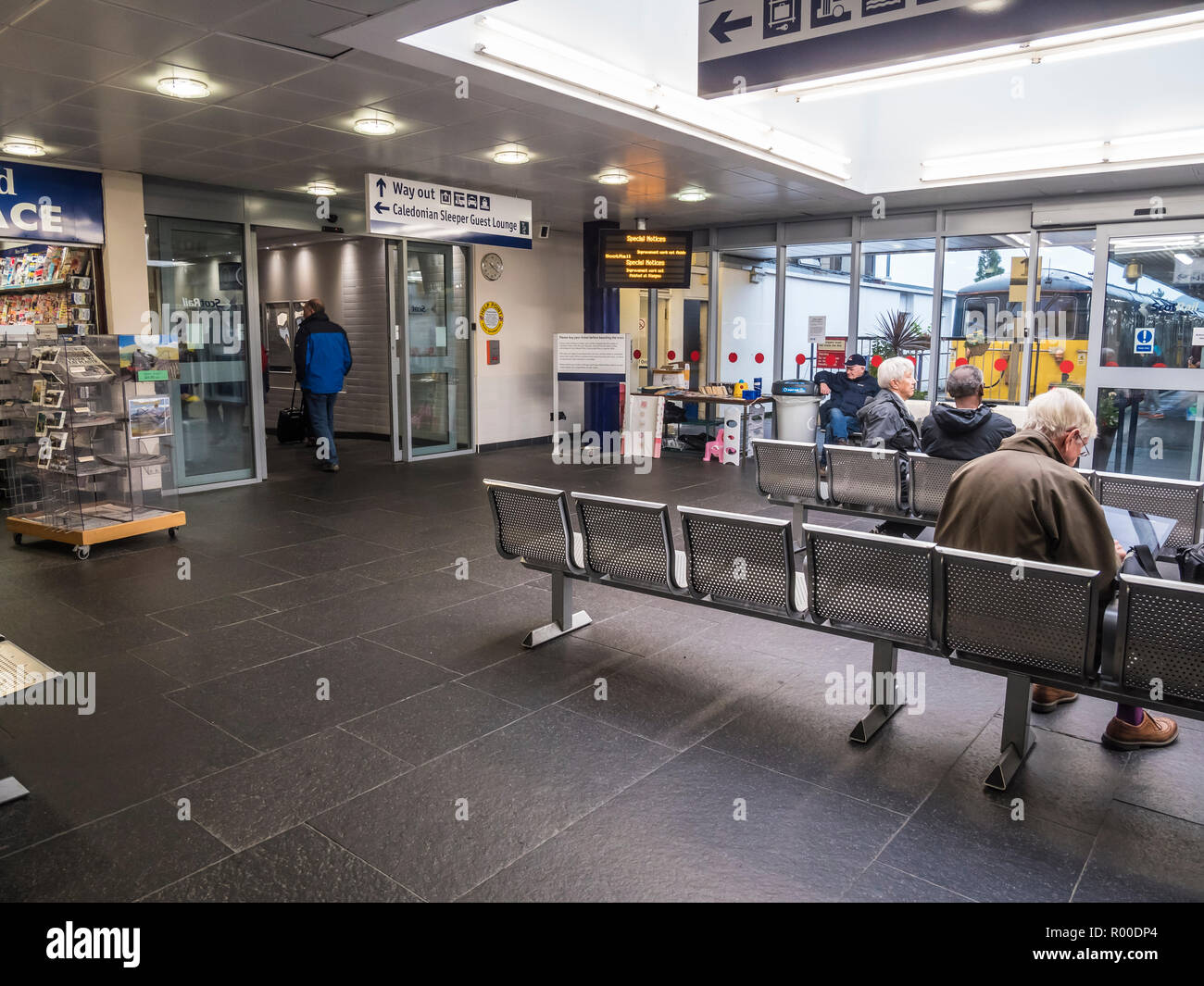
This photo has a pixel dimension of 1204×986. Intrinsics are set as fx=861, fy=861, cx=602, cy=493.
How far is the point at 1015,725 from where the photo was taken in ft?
9.66

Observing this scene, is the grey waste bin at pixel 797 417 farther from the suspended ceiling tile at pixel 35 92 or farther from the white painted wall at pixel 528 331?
the suspended ceiling tile at pixel 35 92

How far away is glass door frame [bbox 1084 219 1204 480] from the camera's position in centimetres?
810

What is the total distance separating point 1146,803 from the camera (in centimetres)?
272

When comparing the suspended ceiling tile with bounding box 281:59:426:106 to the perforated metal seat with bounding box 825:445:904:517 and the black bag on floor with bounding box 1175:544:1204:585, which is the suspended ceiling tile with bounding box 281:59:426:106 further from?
the black bag on floor with bounding box 1175:544:1204:585

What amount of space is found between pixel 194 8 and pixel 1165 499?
5.17 m

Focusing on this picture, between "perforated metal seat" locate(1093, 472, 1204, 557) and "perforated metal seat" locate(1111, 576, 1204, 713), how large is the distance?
184cm

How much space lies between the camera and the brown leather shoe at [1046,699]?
3422 millimetres

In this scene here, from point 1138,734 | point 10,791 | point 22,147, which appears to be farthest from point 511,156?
point 1138,734

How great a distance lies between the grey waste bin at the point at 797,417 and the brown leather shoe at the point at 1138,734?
723cm

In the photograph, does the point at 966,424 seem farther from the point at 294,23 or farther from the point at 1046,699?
the point at 294,23

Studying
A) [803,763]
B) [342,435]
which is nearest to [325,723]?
[803,763]

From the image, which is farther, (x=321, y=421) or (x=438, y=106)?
(x=321, y=421)

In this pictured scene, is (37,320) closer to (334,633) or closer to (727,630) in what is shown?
(334,633)
